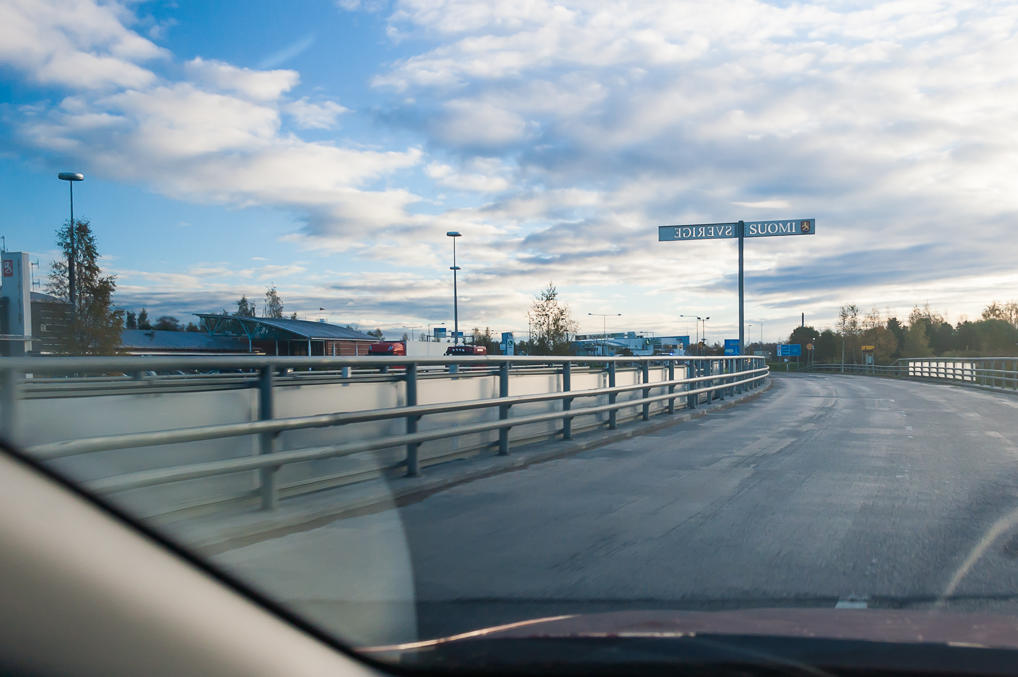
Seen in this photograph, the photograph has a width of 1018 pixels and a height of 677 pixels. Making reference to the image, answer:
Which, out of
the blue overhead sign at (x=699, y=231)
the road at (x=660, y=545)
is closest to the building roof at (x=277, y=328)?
the blue overhead sign at (x=699, y=231)

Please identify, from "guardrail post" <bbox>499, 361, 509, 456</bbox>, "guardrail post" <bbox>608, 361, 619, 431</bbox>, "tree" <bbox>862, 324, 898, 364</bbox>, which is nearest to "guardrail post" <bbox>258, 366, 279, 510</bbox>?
"guardrail post" <bbox>499, 361, 509, 456</bbox>

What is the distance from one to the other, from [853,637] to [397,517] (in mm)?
4343

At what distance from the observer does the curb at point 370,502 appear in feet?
16.1

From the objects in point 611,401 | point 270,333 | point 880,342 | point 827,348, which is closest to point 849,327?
point 880,342

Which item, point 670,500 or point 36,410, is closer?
point 36,410

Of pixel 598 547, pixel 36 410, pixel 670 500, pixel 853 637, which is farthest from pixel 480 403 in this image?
pixel 853 637

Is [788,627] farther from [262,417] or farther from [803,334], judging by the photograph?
[803,334]

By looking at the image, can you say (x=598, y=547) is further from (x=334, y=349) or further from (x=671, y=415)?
(x=334, y=349)

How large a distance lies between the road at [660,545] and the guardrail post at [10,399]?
108 centimetres

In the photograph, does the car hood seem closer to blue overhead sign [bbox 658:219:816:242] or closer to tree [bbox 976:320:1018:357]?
blue overhead sign [bbox 658:219:816:242]

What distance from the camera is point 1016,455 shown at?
10.3m

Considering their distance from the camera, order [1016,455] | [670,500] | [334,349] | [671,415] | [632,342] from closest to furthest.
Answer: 1. [670,500]
2. [1016,455]
3. [671,415]
4. [334,349]
5. [632,342]

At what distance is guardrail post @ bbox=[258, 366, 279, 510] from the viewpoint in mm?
5688

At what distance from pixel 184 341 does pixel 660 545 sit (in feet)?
112
